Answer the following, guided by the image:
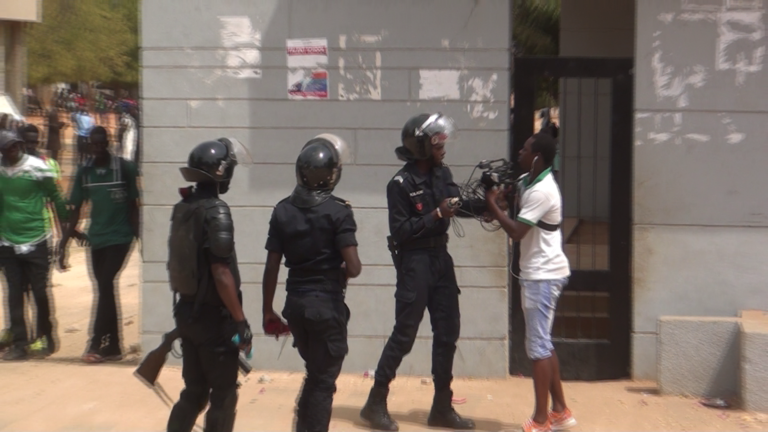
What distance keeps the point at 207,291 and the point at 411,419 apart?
199cm

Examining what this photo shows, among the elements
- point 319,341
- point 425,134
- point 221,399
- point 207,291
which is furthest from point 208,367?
point 425,134

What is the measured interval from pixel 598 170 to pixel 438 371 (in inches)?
89.2

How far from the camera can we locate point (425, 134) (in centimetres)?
538

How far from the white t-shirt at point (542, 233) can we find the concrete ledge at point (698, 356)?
153 centimetres

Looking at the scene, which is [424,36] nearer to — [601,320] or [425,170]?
[425,170]

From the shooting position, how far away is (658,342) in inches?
247

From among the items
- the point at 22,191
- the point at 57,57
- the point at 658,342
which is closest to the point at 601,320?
the point at 658,342

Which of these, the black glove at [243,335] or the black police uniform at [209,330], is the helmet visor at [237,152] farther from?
the black glove at [243,335]

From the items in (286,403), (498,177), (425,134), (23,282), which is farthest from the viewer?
(23,282)

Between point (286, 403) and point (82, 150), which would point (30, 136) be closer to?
point (286, 403)

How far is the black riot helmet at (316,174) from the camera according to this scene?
4.61 m

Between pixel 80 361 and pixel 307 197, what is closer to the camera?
pixel 307 197

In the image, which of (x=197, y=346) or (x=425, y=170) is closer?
(x=197, y=346)

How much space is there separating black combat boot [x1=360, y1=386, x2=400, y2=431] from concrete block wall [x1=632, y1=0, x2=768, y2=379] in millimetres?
2276
